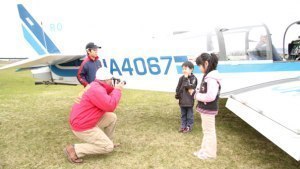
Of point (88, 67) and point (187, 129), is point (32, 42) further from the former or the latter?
point (187, 129)

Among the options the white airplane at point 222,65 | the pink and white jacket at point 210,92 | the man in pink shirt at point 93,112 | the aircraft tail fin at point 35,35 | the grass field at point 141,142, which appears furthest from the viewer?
the aircraft tail fin at point 35,35

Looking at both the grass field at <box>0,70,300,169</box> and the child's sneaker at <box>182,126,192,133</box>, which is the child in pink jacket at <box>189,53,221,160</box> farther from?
the child's sneaker at <box>182,126,192,133</box>

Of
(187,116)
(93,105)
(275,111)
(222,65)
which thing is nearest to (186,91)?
→ (187,116)

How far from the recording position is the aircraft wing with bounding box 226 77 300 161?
334 cm

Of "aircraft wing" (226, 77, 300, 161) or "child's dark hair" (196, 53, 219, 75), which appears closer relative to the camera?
"aircraft wing" (226, 77, 300, 161)

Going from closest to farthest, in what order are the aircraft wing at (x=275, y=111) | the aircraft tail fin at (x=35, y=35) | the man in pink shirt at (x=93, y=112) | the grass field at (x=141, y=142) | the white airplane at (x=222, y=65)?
the aircraft wing at (x=275, y=111)
the man in pink shirt at (x=93, y=112)
the grass field at (x=141, y=142)
the white airplane at (x=222, y=65)
the aircraft tail fin at (x=35, y=35)

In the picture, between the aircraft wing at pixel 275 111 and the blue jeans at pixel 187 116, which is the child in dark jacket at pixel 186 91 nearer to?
the blue jeans at pixel 187 116

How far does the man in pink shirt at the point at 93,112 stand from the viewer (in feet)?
14.1

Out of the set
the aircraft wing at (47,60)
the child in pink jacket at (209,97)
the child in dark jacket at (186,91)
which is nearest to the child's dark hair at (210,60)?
the child in pink jacket at (209,97)

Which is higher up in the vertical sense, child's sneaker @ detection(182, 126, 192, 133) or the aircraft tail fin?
the aircraft tail fin

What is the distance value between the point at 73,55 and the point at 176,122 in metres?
2.72

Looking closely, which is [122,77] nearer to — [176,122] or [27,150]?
[176,122]

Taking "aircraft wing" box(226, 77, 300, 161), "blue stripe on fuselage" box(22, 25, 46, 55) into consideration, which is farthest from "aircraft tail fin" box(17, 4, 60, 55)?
"aircraft wing" box(226, 77, 300, 161)

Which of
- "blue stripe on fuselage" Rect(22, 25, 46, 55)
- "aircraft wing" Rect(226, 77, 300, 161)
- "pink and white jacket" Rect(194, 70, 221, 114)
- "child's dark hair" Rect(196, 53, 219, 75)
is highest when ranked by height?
"blue stripe on fuselage" Rect(22, 25, 46, 55)
